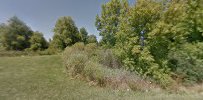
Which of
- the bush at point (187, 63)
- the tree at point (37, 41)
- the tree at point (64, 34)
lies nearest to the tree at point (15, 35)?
the tree at point (37, 41)

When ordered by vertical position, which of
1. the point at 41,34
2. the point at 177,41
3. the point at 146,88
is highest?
the point at 41,34

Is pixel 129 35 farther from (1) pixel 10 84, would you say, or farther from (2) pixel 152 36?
(1) pixel 10 84

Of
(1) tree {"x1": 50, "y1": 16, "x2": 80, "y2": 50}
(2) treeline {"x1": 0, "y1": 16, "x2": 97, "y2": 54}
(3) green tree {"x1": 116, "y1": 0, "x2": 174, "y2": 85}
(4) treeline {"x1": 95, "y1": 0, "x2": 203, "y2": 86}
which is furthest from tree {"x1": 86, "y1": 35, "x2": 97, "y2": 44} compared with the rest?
(3) green tree {"x1": 116, "y1": 0, "x2": 174, "y2": 85}

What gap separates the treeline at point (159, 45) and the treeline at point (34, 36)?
19668mm

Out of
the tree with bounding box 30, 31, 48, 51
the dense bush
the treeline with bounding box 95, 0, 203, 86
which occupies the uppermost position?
the tree with bounding box 30, 31, 48, 51

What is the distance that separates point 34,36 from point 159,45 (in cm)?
2690

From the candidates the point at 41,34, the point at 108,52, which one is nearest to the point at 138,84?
the point at 108,52

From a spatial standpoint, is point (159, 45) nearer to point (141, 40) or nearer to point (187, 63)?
point (141, 40)

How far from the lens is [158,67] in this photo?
28.8 ft

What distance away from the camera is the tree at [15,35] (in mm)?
30250

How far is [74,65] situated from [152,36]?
4.73m

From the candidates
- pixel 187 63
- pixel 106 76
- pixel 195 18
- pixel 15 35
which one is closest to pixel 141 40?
pixel 187 63

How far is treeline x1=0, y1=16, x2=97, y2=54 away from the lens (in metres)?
27.9

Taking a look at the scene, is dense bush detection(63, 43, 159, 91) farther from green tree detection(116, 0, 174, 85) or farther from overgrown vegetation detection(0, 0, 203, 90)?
green tree detection(116, 0, 174, 85)
